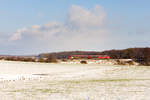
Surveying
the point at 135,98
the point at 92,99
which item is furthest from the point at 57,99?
the point at 135,98

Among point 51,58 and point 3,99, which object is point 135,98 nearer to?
point 3,99

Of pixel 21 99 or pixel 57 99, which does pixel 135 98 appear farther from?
pixel 21 99

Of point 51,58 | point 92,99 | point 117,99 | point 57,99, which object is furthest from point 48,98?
point 51,58

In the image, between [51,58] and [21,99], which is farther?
[51,58]

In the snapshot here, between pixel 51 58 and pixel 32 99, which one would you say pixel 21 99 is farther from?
pixel 51 58

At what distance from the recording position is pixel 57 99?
1169 centimetres

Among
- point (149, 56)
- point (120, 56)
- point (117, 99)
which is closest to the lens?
point (117, 99)

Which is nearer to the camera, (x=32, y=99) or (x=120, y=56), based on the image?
(x=32, y=99)

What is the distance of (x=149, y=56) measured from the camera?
6506 centimetres

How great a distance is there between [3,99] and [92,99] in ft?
14.7

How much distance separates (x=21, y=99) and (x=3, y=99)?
3.12 ft

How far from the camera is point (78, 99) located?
11.5m

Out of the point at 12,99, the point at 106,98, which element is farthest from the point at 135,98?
the point at 12,99

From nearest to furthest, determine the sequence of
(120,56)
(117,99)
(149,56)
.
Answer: (117,99) < (149,56) < (120,56)
